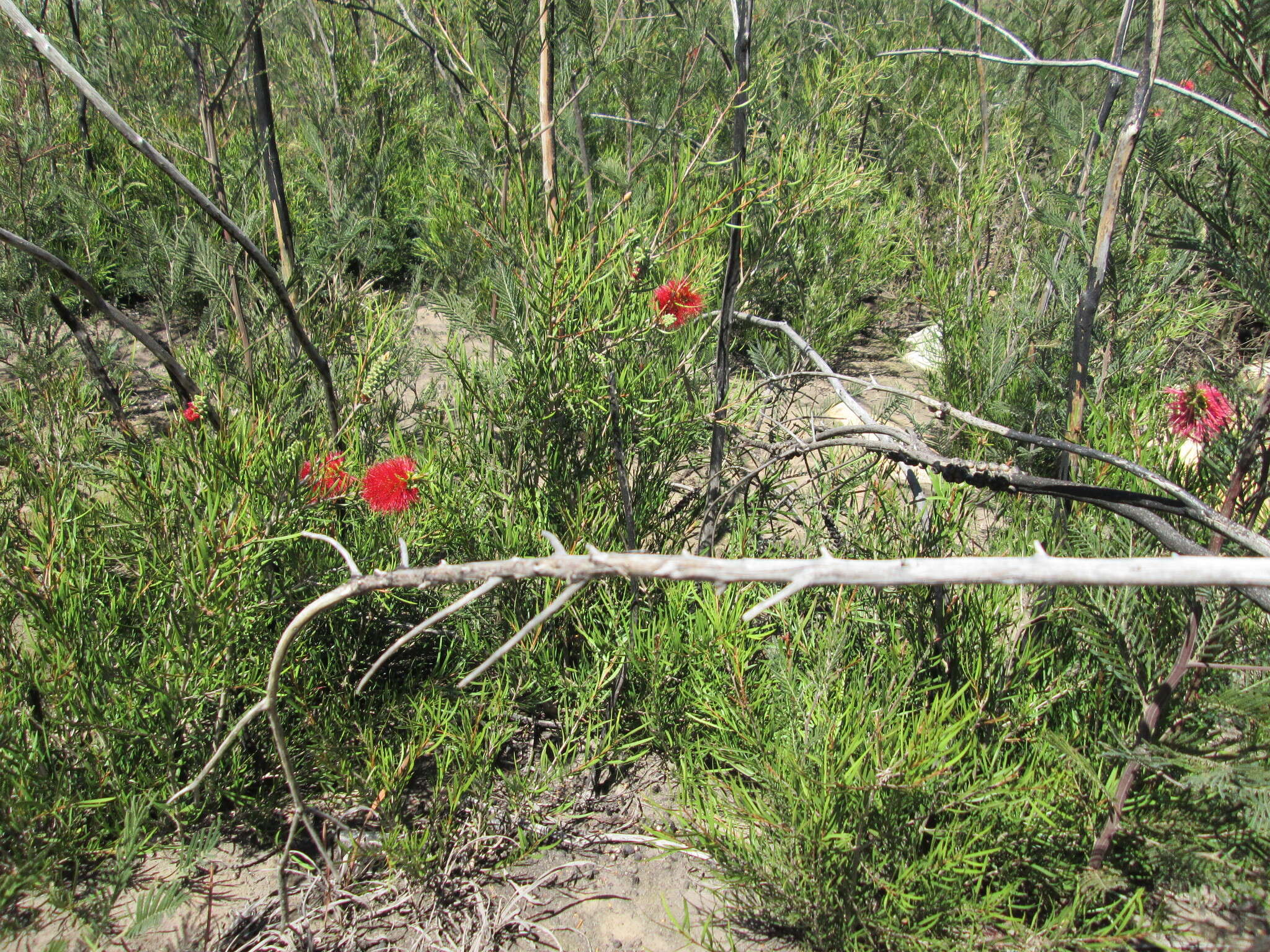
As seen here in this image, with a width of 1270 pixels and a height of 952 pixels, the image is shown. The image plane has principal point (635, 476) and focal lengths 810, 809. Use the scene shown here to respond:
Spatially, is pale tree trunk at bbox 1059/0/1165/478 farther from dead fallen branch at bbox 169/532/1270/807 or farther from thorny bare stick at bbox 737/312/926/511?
dead fallen branch at bbox 169/532/1270/807

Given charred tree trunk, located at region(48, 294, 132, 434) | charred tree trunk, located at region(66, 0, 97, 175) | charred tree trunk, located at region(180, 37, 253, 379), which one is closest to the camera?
charred tree trunk, located at region(48, 294, 132, 434)

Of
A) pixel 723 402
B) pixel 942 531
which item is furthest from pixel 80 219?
pixel 942 531

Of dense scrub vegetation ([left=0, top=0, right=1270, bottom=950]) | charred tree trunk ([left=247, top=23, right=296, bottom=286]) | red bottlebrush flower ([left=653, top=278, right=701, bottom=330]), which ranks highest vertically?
charred tree trunk ([left=247, top=23, right=296, bottom=286])

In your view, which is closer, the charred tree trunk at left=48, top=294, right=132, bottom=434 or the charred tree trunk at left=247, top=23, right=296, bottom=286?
the charred tree trunk at left=48, top=294, right=132, bottom=434

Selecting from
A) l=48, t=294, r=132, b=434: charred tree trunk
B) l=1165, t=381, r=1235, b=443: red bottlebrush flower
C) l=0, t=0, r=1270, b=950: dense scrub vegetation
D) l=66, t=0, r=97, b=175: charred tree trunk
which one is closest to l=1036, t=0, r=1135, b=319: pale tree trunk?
l=0, t=0, r=1270, b=950: dense scrub vegetation

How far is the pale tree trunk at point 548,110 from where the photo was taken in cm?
175

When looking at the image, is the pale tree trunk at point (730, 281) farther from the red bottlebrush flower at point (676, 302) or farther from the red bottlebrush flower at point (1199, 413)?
the red bottlebrush flower at point (1199, 413)

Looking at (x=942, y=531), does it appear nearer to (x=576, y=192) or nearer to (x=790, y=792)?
(x=790, y=792)

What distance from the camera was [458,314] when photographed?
1.86 metres

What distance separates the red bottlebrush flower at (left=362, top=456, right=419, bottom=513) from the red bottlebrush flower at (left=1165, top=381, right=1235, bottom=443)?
4.50 feet

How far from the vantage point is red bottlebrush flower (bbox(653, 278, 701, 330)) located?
1576mm

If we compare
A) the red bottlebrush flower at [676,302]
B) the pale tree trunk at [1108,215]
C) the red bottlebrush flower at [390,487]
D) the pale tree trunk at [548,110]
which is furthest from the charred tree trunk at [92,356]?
the pale tree trunk at [1108,215]

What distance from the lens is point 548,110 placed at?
185 cm

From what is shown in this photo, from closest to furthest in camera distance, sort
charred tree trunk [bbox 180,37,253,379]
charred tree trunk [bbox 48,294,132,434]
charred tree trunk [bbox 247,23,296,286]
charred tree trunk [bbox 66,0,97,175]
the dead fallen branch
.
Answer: the dead fallen branch < charred tree trunk [bbox 48,294,132,434] < charred tree trunk [bbox 180,37,253,379] < charred tree trunk [bbox 247,23,296,286] < charred tree trunk [bbox 66,0,97,175]
